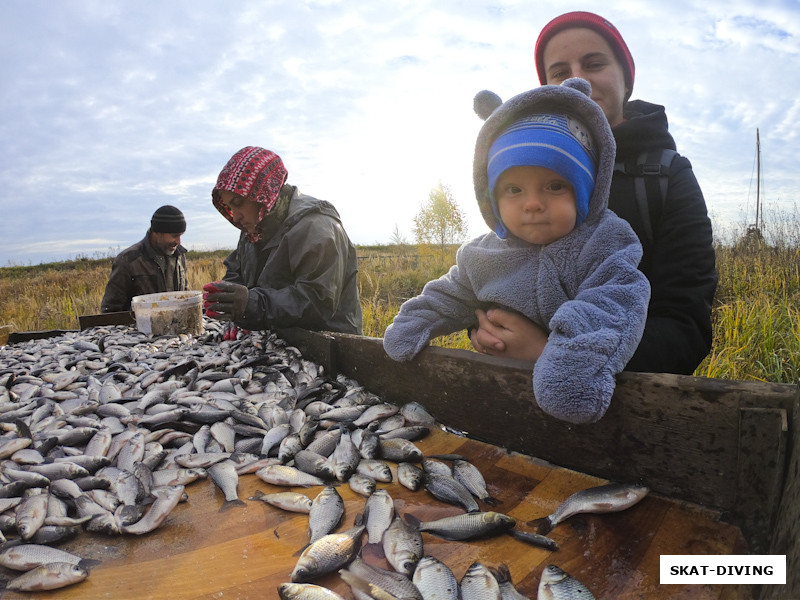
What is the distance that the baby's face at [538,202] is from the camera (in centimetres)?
168

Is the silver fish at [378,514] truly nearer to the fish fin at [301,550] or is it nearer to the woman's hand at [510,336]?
the fish fin at [301,550]

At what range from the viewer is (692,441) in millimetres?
1358

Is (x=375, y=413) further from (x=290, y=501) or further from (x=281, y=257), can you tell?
(x=281, y=257)

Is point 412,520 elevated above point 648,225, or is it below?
below

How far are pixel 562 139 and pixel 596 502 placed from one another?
1157 mm

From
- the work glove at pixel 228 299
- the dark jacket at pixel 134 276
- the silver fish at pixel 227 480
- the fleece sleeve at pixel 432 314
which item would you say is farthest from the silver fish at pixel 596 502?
the dark jacket at pixel 134 276

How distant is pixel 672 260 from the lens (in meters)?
1.85

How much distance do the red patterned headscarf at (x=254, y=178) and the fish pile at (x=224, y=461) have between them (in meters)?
1.37

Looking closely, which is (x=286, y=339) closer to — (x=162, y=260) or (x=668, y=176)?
(x=668, y=176)

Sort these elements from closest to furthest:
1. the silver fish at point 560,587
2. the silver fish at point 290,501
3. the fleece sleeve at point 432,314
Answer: the silver fish at point 560,587
the silver fish at point 290,501
the fleece sleeve at point 432,314

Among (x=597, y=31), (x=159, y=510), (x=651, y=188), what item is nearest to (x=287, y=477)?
(x=159, y=510)

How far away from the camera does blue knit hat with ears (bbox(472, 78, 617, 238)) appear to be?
162 cm

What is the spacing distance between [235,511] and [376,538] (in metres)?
0.53

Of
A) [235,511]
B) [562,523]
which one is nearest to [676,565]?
[562,523]
